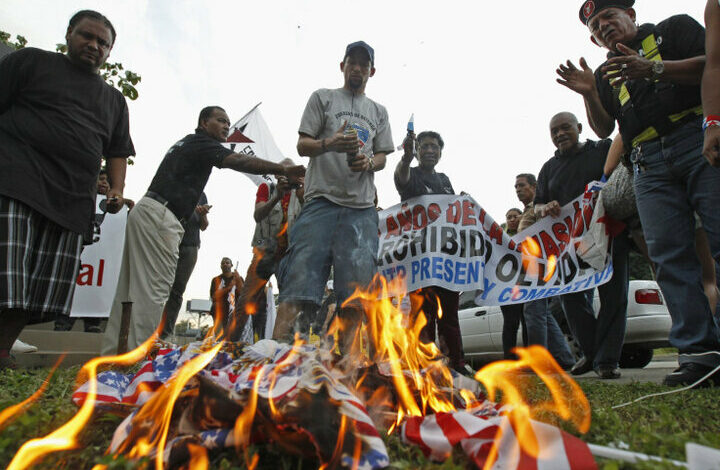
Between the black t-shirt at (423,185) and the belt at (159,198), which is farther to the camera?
the black t-shirt at (423,185)

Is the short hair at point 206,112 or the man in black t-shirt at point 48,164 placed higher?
the short hair at point 206,112

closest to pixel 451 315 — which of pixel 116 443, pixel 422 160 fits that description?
pixel 422 160

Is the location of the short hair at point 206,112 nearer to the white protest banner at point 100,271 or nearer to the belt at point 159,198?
the belt at point 159,198

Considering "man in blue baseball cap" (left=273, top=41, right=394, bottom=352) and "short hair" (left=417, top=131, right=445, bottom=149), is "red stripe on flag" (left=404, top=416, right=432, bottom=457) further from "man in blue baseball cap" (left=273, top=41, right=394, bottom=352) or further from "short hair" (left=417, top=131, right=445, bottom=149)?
"short hair" (left=417, top=131, right=445, bottom=149)

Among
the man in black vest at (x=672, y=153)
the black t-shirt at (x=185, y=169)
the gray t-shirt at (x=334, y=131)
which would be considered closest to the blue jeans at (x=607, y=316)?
the man in black vest at (x=672, y=153)

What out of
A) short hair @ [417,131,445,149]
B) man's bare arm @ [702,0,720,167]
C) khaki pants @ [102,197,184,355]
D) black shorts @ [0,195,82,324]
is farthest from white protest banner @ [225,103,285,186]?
man's bare arm @ [702,0,720,167]

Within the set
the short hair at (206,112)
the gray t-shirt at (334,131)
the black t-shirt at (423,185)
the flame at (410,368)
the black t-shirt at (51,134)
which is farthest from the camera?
the black t-shirt at (423,185)

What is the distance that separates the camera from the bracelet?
261cm

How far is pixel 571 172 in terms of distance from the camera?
5.09 meters

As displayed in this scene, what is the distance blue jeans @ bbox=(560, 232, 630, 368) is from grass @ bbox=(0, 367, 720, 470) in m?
1.73

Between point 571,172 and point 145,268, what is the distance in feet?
14.2

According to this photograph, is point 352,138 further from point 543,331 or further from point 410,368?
point 543,331

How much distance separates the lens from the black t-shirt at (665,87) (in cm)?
299

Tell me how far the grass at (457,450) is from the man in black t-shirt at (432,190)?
214 cm
